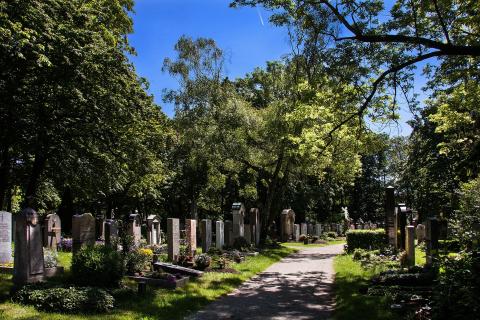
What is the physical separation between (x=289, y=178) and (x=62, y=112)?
16.4 meters

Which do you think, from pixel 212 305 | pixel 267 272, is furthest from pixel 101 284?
pixel 267 272

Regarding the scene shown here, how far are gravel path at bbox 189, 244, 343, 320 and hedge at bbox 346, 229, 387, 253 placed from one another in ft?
22.9

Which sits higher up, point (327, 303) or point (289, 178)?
point (289, 178)

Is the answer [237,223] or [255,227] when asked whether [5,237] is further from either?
[255,227]

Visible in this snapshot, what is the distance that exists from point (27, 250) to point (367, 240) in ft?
55.3

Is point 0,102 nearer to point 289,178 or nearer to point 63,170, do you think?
point 63,170

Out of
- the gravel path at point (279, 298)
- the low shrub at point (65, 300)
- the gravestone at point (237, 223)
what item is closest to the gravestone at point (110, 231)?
the gravel path at point (279, 298)

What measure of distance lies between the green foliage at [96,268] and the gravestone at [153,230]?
16299 mm

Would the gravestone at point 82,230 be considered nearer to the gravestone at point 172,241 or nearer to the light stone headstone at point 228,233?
the gravestone at point 172,241

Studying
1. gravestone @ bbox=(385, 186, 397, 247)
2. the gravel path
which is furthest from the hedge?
the gravel path

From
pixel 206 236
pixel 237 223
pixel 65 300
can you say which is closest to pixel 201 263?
pixel 206 236

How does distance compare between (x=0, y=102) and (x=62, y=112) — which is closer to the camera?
(x=0, y=102)

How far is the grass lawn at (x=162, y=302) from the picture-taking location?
841 cm

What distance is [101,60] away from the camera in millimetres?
17766
